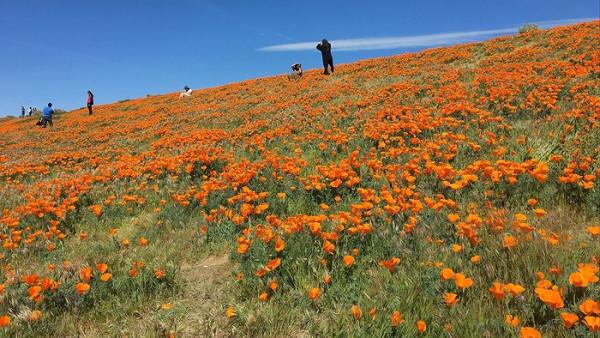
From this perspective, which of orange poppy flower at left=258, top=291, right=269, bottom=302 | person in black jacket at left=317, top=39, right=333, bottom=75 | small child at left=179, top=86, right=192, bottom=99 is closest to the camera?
orange poppy flower at left=258, top=291, right=269, bottom=302

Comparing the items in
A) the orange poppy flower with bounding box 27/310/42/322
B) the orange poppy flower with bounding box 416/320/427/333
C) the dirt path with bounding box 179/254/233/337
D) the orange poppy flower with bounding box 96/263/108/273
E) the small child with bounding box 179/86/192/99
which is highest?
the small child with bounding box 179/86/192/99

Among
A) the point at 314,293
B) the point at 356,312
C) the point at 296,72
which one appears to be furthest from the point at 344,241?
the point at 296,72

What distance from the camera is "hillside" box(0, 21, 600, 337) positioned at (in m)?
3.22

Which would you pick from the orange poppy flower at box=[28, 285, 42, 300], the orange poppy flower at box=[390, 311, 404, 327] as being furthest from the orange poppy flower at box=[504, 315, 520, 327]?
the orange poppy flower at box=[28, 285, 42, 300]

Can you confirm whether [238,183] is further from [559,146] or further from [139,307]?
[559,146]

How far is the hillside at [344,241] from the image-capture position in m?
3.22

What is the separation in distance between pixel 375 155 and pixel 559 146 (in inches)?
115

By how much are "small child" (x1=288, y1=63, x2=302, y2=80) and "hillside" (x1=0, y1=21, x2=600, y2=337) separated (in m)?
23.8

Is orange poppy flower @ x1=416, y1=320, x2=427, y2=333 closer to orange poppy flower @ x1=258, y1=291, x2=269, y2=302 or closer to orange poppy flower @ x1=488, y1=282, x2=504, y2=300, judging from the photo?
orange poppy flower @ x1=488, y1=282, x2=504, y2=300

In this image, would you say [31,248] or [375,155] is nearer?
[31,248]

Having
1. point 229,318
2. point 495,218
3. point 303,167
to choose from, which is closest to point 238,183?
point 303,167

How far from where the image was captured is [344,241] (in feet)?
14.7

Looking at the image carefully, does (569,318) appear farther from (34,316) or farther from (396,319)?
(34,316)

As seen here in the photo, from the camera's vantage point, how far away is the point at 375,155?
7.65 meters
